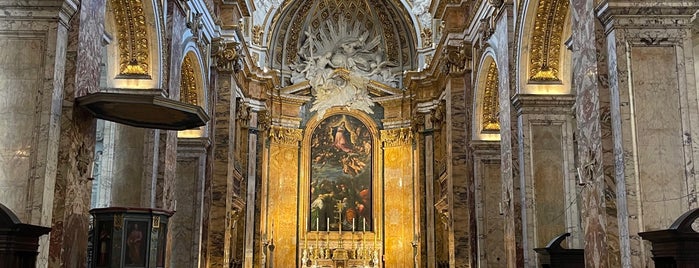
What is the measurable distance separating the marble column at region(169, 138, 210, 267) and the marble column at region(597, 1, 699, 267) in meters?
10.9

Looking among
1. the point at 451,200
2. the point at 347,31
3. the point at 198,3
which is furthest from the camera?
the point at 347,31

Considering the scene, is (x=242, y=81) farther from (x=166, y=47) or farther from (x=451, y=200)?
(x=166, y=47)

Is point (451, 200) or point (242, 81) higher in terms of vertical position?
point (242, 81)

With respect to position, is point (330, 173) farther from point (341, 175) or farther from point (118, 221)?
point (118, 221)

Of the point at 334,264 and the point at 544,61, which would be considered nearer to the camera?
the point at 544,61

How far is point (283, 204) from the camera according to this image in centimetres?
2677

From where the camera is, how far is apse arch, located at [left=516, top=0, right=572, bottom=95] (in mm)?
13516

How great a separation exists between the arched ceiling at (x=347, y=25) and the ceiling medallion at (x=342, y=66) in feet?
0.37

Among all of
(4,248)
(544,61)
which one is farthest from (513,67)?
(4,248)

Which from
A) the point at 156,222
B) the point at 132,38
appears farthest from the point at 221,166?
the point at 156,222

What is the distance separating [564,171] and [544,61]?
1988 millimetres

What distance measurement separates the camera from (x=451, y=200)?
19.3 meters

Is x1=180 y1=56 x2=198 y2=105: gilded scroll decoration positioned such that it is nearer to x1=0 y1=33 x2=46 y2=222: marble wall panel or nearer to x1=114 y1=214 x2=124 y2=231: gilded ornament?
x1=114 y1=214 x2=124 y2=231: gilded ornament

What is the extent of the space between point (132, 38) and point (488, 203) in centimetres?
870
